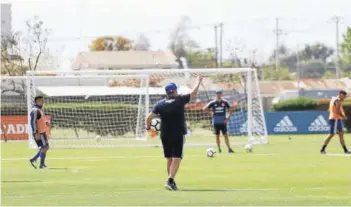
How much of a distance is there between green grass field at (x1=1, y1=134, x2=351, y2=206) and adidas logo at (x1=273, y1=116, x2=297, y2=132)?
1985 cm

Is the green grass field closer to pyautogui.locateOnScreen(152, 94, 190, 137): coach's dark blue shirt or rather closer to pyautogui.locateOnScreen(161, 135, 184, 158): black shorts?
pyautogui.locateOnScreen(161, 135, 184, 158): black shorts

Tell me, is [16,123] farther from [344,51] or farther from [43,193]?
[344,51]

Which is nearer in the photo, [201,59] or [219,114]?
[219,114]

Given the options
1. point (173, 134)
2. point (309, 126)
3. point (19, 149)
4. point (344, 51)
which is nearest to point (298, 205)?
point (173, 134)

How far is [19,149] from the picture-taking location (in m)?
35.9

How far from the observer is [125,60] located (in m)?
61.7

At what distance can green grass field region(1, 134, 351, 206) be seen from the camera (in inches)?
608

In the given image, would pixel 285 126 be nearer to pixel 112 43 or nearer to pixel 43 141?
pixel 43 141

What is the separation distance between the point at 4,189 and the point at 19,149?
18133 mm

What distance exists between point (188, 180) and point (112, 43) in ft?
210

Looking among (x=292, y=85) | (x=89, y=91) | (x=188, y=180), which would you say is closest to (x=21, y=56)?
(x=89, y=91)

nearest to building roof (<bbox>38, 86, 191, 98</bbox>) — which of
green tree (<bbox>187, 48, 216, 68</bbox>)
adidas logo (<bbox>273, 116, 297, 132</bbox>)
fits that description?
adidas logo (<bbox>273, 116, 297, 132</bbox>)

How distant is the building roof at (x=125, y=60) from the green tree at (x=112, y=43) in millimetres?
11376

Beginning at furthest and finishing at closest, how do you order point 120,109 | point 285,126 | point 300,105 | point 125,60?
point 125,60, point 300,105, point 285,126, point 120,109
